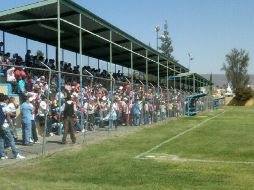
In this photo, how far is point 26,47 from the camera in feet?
87.4

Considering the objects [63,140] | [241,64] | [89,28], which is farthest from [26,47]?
[241,64]

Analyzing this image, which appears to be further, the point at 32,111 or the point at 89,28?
the point at 89,28

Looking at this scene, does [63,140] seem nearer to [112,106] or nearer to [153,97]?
[112,106]

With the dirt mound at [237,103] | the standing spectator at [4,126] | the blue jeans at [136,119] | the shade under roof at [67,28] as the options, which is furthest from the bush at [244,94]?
the standing spectator at [4,126]

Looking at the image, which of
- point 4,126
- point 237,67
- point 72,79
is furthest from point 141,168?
point 237,67

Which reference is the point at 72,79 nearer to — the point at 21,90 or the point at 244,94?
the point at 21,90

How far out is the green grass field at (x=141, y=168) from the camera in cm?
966

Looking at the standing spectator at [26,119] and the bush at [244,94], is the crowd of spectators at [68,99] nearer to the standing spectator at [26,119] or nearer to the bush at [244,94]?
the standing spectator at [26,119]

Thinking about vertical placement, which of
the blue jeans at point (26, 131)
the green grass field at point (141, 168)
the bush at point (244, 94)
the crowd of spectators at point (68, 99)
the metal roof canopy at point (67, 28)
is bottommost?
the green grass field at point (141, 168)

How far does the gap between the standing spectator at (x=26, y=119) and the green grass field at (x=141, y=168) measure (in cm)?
140

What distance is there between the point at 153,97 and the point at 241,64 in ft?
333

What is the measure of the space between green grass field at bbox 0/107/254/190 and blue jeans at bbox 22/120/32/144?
1387mm

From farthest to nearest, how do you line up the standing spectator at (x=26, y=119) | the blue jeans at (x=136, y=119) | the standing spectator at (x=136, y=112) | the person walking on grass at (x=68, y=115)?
the blue jeans at (x=136, y=119)
the standing spectator at (x=136, y=112)
the person walking on grass at (x=68, y=115)
the standing spectator at (x=26, y=119)

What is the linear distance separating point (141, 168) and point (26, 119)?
5029 millimetres
